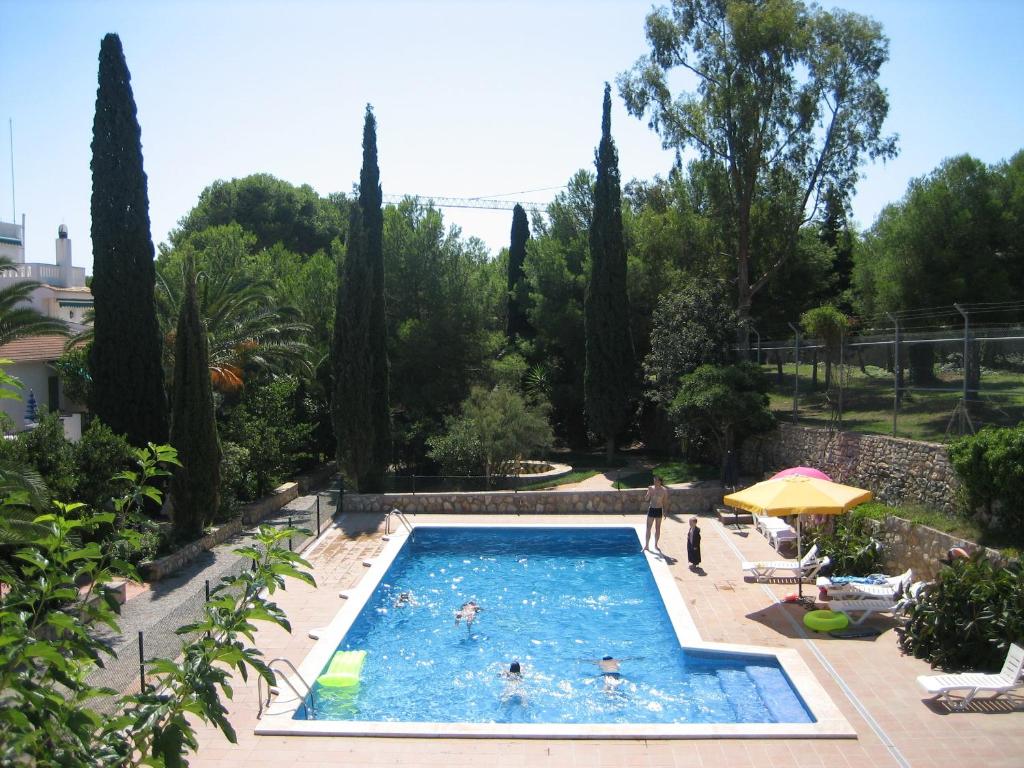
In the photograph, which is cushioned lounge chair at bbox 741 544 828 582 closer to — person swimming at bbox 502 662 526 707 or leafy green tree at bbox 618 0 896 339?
person swimming at bbox 502 662 526 707

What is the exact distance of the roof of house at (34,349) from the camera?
26867 mm

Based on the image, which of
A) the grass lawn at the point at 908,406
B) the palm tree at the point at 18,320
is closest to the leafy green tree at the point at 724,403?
the grass lawn at the point at 908,406

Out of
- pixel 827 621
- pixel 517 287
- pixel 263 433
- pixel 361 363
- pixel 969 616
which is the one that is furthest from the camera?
pixel 517 287

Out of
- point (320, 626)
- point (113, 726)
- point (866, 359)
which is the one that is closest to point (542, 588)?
point (320, 626)

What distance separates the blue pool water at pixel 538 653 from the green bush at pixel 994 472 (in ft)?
15.8

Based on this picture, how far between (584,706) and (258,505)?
13.5 metres

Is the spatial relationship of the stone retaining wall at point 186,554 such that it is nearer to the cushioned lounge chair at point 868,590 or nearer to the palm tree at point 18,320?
the palm tree at point 18,320

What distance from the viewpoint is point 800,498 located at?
13.5 m

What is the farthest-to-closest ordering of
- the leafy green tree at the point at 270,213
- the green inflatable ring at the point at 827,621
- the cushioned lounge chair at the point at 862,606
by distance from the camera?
the leafy green tree at the point at 270,213
the cushioned lounge chair at the point at 862,606
the green inflatable ring at the point at 827,621

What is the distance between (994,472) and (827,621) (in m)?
3.63

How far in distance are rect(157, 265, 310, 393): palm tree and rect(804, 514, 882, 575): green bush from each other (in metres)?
15.9

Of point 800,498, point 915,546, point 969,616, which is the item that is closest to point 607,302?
point 915,546

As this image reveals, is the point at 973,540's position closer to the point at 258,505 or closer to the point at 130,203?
the point at 258,505

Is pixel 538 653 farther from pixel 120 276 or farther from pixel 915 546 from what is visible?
pixel 120 276
